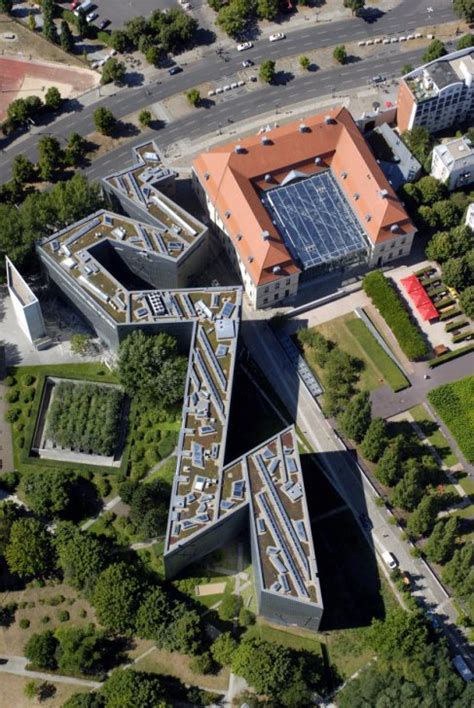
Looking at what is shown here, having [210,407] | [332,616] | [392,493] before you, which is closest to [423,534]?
[392,493]

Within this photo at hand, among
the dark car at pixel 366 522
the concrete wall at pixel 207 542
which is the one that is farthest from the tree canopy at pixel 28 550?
the dark car at pixel 366 522

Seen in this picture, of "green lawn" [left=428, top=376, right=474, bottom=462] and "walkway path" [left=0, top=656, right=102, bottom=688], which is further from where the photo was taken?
"green lawn" [left=428, top=376, right=474, bottom=462]

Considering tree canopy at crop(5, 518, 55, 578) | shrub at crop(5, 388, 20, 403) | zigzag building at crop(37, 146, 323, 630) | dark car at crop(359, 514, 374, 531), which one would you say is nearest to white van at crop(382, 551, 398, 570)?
dark car at crop(359, 514, 374, 531)

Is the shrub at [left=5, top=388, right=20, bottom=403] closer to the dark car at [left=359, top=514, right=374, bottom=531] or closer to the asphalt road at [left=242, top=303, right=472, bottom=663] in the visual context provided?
the asphalt road at [left=242, top=303, right=472, bottom=663]

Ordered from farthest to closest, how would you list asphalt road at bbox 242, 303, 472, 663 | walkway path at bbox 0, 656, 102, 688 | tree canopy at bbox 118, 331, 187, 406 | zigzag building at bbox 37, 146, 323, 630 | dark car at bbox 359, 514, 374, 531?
tree canopy at bbox 118, 331, 187, 406 < dark car at bbox 359, 514, 374, 531 < asphalt road at bbox 242, 303, 472, 663 < walkway path at bbox 0, 656, 102, 688 < zigzag building at bbox 37, 146, 323, 630

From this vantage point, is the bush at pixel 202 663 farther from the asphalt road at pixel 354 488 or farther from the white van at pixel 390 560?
the asphalt road at pixel 354 488

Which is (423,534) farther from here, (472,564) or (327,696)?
(327,696)
